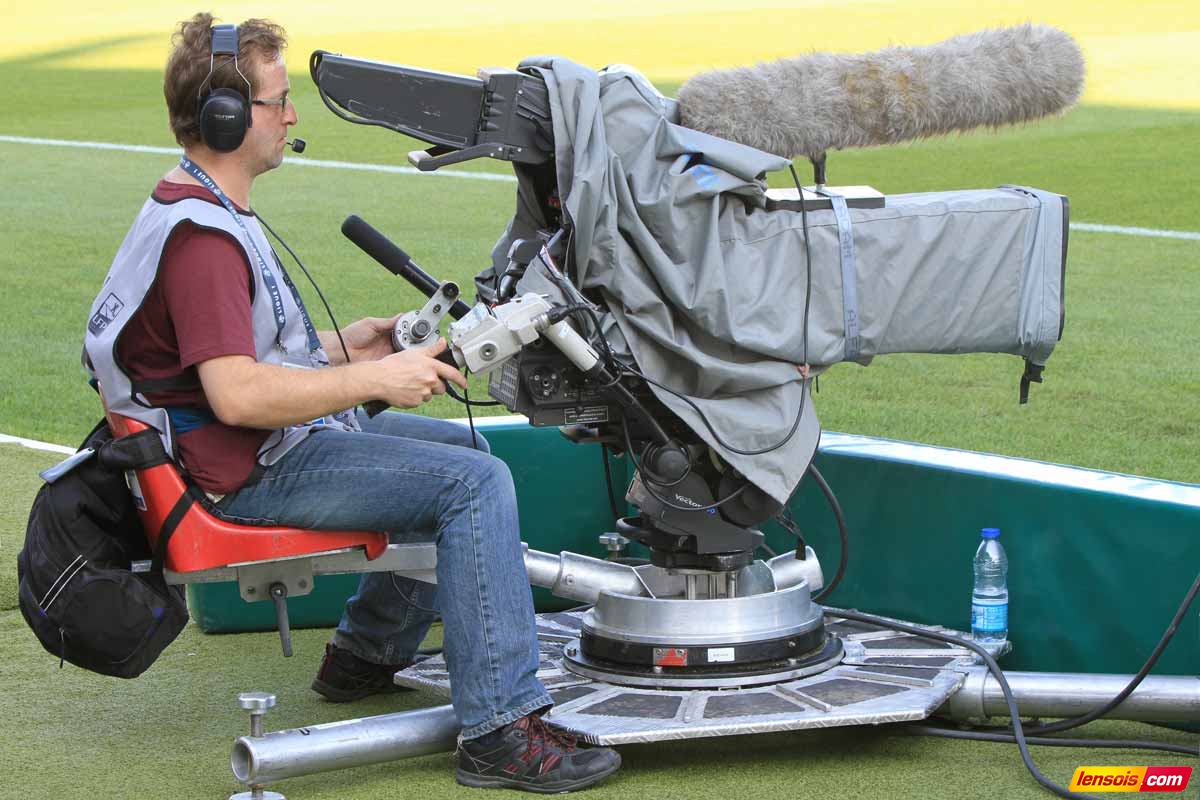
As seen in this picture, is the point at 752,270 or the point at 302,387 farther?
the point at 752,270

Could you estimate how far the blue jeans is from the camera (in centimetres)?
373

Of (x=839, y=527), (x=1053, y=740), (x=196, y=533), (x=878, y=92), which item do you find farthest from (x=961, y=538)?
(x=196, y=533)

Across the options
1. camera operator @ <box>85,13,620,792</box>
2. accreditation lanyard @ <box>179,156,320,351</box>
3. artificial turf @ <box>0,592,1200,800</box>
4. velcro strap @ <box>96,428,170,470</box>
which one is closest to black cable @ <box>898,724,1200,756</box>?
artificial turf @ <box>0,592,1200,800</box>

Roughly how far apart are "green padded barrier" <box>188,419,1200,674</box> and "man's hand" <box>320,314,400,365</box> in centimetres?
89

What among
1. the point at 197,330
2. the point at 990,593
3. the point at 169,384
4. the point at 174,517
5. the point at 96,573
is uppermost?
the point at 197,330

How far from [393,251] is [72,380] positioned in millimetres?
5097

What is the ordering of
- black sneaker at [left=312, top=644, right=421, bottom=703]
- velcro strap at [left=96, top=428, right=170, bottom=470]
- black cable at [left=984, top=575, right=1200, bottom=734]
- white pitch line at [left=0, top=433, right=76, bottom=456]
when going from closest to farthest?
velcro strap at [left=96, top=428, right=170, bottom=470]
black cable at [left=984, top=575, right=1200, bottom=734]
black sneaker at [left=312, top=644, right=421, bottom=703]
white pitch line at [left=0, top=433, right=76, bottom=456]

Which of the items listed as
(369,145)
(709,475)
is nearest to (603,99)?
(709,475)

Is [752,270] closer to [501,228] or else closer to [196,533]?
[196,533]

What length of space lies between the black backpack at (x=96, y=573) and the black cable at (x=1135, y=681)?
1.92 meters

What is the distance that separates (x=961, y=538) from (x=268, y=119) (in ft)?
6.53

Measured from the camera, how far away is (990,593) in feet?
14.4

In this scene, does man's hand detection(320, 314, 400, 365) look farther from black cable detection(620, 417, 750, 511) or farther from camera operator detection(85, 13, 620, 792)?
black cable detection(620, 417, 750, 511)

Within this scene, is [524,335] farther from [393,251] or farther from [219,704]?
[219,704]
